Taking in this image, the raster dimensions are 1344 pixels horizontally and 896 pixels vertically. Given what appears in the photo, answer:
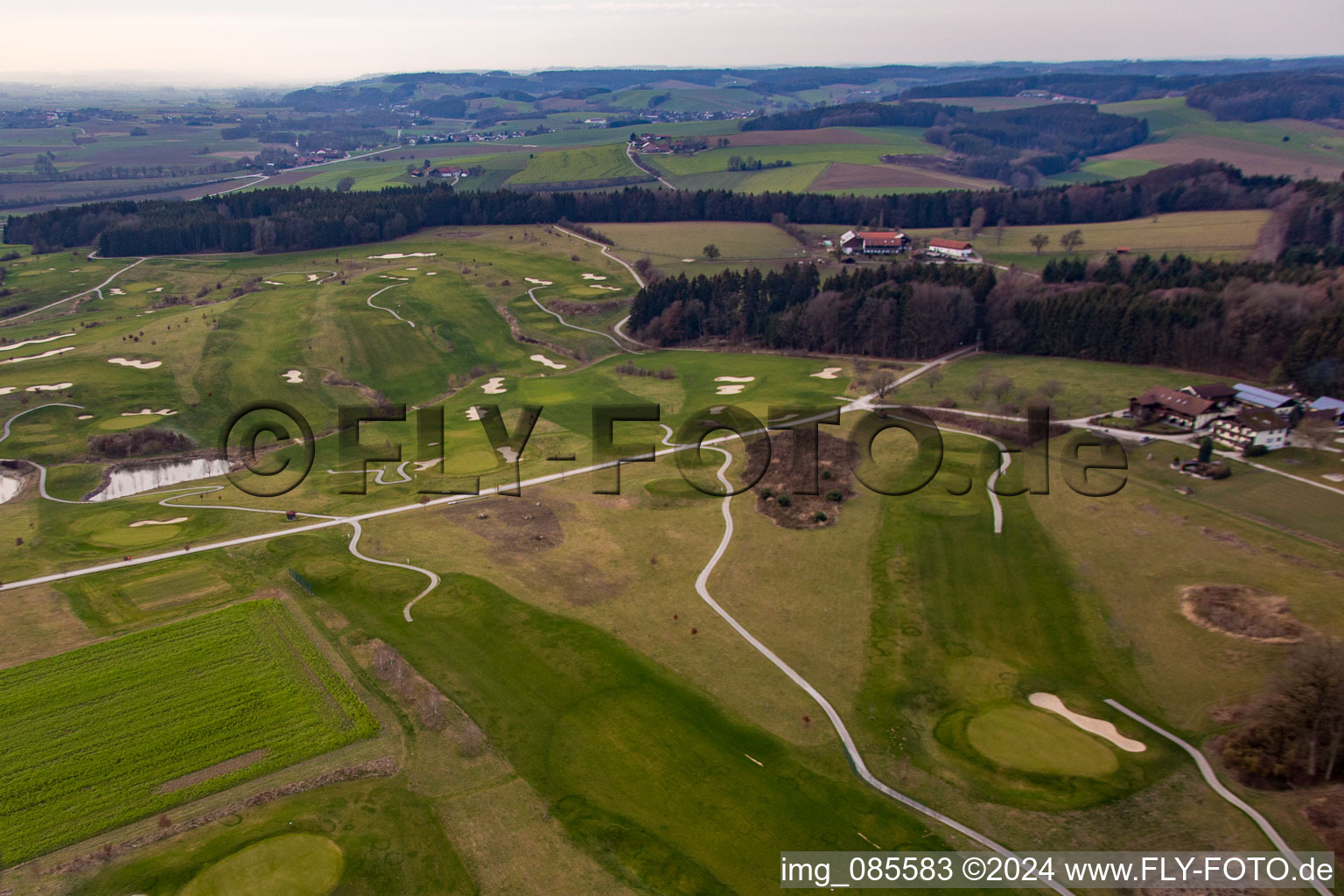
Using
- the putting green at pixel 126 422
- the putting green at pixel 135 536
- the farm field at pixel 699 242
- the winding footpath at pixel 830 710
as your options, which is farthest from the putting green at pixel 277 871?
the farm field at pixel 699 242

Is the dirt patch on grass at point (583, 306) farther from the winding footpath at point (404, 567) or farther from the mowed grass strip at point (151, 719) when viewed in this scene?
the mowed grass strip at point (151, 719)

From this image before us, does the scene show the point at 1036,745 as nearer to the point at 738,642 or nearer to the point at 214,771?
the point at 738,642

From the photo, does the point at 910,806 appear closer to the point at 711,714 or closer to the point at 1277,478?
the point at 711,714

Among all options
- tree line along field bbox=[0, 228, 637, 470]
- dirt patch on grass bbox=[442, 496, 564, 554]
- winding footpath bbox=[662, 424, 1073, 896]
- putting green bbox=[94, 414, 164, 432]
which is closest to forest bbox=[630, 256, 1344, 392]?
tree line along field bbox=[0, 228, 637, 470]

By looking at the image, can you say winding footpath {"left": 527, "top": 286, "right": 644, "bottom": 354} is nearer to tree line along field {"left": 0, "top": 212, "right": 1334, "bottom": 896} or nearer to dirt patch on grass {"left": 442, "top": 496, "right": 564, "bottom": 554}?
tree line along field {"left": 0, "top": 212, "right": 1334, "bottom": 896}

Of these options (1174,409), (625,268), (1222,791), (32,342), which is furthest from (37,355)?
(1174,409)

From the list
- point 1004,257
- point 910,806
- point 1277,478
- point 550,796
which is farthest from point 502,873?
point 1004,257
